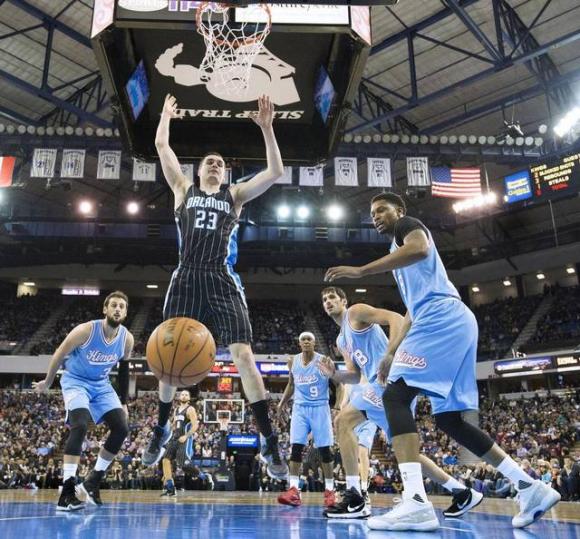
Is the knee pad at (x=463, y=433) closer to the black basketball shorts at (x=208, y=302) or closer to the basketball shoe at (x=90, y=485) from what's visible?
the black basketball shorts at (x=208, y=302)

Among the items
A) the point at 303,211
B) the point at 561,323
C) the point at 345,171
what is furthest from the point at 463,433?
the point at 561,323

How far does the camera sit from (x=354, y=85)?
534 cm

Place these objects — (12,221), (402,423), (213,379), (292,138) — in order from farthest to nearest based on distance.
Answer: (213,379), (12,221), (292,138), (402,423)

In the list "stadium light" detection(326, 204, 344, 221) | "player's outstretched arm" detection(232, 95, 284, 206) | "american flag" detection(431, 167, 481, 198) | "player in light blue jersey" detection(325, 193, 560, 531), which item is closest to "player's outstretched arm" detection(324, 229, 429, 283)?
"player in light blue jersey" detection(325, 193, 560, 531)

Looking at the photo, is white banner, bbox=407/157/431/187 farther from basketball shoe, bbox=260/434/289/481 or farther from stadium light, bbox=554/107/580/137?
basketball shoe, bbox=260/434/289/481

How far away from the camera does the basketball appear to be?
3.76 m

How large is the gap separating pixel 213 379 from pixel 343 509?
26.0 meters

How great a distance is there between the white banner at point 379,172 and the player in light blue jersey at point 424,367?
12110 mm

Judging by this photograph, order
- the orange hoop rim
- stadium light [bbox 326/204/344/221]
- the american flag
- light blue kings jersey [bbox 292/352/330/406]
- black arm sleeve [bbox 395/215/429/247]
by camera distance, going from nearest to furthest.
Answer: black arm sleeve [bbox 395/215/429/247]
the orange hoop rim
light blue kings jersey [bbox 292/352/330/406]
the american flag
stadium light [bbox 326/204/344/221]

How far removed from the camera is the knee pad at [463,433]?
11.9 feet

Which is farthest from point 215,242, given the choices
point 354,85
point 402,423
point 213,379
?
point 213,379

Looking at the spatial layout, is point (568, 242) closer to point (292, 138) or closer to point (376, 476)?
point (376, 476)

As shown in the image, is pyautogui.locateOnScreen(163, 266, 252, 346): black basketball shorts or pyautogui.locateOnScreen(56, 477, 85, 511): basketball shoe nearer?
pyautogui.locateOnScreen(163, 266, 252, 346): black basketball shorts

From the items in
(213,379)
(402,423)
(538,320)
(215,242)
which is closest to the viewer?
(402,423)
